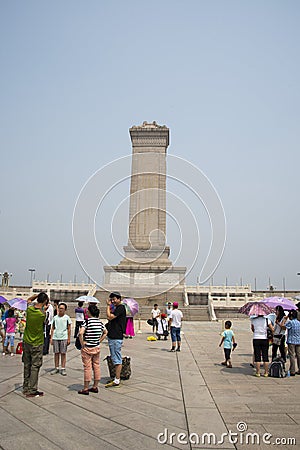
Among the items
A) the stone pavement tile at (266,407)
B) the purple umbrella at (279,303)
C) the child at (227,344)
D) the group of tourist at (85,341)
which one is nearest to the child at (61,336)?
the group of tourist at (85,341)

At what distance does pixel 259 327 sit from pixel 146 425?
4.48m

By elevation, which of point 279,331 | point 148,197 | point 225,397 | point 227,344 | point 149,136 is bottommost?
point 225,397

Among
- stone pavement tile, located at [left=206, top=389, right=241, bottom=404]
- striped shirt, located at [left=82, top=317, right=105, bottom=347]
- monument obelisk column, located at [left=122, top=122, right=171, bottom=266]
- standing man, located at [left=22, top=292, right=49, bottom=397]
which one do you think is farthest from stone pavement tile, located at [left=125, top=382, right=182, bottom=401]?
monument obelisk column, located at [left=122, top=122, right=171, bottom=266]

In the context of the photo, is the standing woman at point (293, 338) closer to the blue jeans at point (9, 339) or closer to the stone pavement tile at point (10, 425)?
the stone pavement tile at point (10, 425)

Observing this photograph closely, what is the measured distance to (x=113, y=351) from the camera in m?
7.38

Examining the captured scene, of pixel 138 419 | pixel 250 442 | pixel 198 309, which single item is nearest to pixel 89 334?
pixel 138 419

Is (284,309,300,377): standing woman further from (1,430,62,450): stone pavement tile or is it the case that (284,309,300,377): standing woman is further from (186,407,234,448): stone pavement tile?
(1,430,62,450): stone pavement tile

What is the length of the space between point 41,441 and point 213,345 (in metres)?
10.4

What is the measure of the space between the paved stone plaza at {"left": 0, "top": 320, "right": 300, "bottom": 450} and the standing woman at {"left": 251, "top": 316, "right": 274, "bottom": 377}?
0.36 meters

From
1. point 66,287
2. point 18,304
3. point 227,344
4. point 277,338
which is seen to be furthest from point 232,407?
point 66,287

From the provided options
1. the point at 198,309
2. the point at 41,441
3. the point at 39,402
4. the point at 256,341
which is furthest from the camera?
the point at 198,309

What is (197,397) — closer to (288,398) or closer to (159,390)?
(159,390)

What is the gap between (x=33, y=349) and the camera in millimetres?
6688

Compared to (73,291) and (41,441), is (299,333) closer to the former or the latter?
(41,441)
